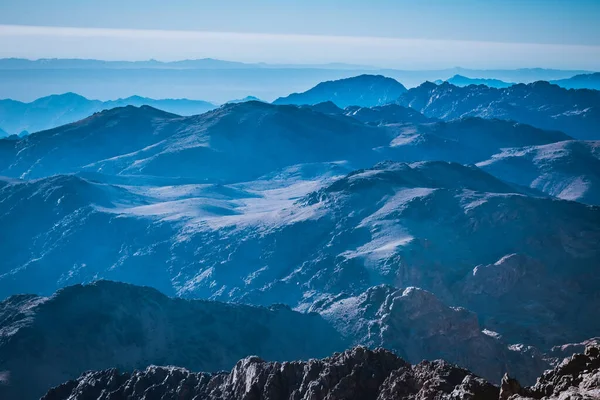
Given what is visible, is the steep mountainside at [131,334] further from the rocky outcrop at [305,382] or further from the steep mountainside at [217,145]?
the steep mountainside at [217,145]

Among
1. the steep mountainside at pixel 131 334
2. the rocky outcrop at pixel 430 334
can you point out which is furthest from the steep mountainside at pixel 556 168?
the steep mountainside at pixel 131 334

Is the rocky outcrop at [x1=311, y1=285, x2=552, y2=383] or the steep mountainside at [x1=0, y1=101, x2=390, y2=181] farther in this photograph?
the steep mountainside at [x1=0, y1=101, x2=390, y2=181]

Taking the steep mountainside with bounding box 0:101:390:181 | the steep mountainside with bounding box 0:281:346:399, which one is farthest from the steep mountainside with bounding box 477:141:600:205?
the steep mountainside with bounding box 0:281:346:399

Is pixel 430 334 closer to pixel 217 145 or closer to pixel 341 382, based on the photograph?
pixel 341 382

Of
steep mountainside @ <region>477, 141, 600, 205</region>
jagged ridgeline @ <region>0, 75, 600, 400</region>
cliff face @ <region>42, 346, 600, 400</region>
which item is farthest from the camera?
steep mountainside @ <region>477, 141, 600, 205</region>

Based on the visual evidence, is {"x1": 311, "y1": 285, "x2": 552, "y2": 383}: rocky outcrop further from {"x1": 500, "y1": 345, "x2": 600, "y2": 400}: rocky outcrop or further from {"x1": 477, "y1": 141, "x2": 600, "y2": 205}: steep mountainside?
{"x1": 477, "y1": 141, "x2": 600, "y2": 205}: steep mountainside

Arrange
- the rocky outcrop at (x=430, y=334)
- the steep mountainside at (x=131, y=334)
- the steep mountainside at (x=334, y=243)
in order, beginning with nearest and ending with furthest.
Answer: the steep mountainside at (x=131, y=334), the rocky outcrop at (x=430, y=334), the steep mountainside at (x=334, y=243)

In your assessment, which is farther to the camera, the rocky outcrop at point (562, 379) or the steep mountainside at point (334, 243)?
the steep mountainside at point (334, 243)
